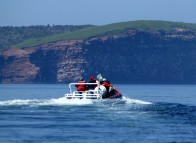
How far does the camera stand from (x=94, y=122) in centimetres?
4706

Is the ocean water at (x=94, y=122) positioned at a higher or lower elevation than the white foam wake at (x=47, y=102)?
lower

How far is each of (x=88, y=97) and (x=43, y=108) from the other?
857cm

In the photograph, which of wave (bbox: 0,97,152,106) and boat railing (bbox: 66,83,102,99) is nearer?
wave (bbox: 0,97,152,106)

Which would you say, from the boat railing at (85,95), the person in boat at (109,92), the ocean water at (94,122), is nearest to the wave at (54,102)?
the ocean water at (94,122)

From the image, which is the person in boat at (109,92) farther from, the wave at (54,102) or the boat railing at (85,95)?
the wave at (54,102)

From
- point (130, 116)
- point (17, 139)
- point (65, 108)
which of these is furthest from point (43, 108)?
point (17, 139)

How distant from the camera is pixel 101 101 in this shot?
62812 mm

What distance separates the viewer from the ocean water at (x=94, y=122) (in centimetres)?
3962

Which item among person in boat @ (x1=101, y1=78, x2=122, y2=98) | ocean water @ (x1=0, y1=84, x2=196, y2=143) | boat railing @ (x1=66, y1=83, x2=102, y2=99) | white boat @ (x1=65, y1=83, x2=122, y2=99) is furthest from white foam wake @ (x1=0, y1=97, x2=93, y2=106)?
person in boat @ (x1=101, y1=78, x2=122, y2=98)

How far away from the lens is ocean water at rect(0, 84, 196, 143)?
130ft

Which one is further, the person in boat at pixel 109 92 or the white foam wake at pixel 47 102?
the person in boat at pixel 109 92

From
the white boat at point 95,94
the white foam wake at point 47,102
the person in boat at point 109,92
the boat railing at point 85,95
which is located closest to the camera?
the white foam wake at point 47,102

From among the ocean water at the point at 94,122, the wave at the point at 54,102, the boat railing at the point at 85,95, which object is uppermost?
the boat railing at the point at 85,95

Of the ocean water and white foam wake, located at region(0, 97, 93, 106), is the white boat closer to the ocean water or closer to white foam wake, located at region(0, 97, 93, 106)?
white foam wake, located at region(0, 97, 93, 106)
